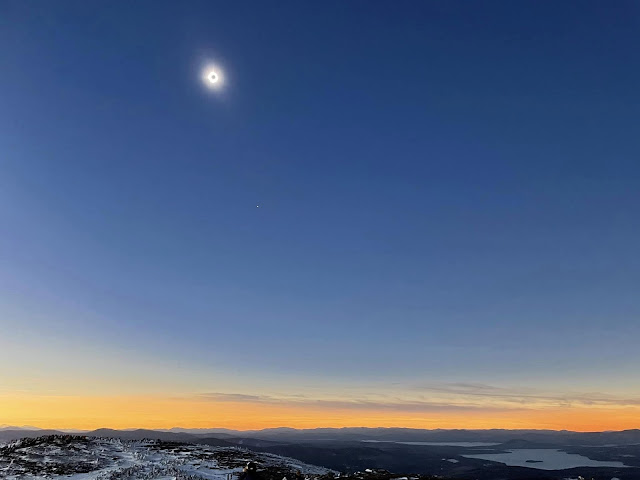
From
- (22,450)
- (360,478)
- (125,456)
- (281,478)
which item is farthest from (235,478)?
(22,450)

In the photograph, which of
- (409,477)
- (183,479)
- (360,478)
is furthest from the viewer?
(409,477)

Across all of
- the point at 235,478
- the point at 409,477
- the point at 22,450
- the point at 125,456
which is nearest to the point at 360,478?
the point at 409,477

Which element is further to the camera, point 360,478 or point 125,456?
point 125,456

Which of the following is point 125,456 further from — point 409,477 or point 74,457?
point 409,477

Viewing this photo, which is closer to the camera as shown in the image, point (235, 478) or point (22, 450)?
point (235, 478)

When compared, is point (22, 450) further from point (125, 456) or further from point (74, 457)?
point (125, 456)

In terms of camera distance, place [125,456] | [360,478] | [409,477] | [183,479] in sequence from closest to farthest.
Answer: [183,479] < [360,478] < [409,477] < [125,456]
